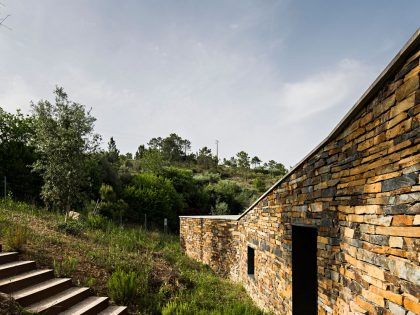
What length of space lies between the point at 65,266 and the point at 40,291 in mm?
1201

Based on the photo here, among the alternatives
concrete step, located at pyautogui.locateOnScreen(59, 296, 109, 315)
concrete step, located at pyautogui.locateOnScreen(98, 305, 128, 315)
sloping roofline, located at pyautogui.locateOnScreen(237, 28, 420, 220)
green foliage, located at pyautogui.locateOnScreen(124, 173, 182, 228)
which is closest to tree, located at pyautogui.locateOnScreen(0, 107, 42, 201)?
green foliage, located at pyautogui.locateOnScreen(124, 173, 182, 228)

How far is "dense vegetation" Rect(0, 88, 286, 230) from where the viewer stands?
9453 mm

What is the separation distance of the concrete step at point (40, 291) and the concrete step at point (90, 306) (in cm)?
49

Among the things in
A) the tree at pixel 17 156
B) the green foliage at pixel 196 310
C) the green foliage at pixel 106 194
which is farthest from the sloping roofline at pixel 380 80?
the tree at pixel 17 156

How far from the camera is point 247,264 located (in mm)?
7039

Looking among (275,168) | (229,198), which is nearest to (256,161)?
(275,168)

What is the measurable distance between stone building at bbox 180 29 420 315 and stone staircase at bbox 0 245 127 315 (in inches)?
126

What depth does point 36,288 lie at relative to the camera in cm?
→ 477

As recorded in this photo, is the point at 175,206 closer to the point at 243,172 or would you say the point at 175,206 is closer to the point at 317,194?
the point at 317,194

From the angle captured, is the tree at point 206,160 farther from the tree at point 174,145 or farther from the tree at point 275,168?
the tree at point 275,168

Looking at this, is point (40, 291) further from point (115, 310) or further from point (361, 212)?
point (361, 212)

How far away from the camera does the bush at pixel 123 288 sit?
549 cm

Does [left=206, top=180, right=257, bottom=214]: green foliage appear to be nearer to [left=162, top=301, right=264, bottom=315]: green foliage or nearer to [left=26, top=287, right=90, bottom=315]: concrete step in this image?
[left=162, top=301, right=264, bottom=315]: green foliage

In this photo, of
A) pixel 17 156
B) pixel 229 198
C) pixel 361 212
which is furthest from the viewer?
pixel 229 198
